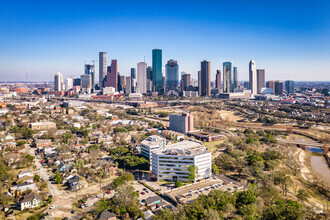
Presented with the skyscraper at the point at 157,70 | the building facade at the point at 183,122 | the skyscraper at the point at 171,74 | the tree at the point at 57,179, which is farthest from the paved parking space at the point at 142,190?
the skyscraper at the point at 171,74

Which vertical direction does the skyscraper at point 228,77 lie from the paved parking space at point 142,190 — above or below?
above

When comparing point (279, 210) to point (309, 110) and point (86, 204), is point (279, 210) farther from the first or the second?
point (309, 110)

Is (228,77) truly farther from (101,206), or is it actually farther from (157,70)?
(101,206)

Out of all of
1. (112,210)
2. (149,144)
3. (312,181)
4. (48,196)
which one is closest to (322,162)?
(312,181)

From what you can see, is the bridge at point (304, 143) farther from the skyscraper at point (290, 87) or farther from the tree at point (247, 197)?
the skyscraper at point (290, 87)

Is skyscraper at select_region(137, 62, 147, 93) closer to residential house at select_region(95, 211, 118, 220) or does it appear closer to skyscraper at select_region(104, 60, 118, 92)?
skyscraper at select_region(104, 60, 118, 92)

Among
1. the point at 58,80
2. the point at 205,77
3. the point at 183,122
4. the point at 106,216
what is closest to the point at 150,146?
the point at 106,216

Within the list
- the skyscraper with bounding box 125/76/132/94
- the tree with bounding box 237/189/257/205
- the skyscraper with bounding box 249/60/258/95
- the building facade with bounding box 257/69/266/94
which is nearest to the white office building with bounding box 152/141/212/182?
the tree with bounding box 237/189/257/205
